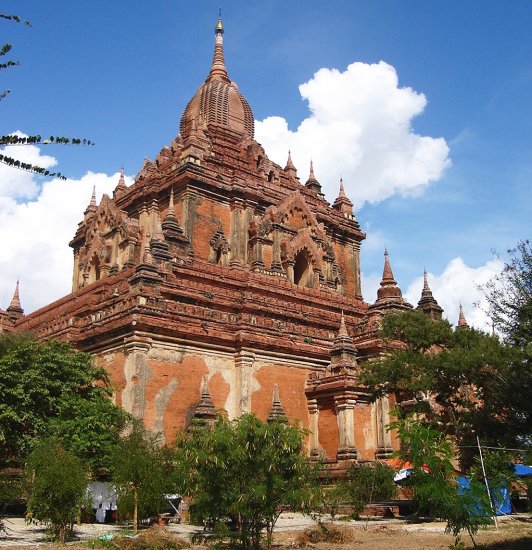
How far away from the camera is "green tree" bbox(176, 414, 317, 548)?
13.6 metres

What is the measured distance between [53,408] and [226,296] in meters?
9.87

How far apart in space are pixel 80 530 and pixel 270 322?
1247 cm

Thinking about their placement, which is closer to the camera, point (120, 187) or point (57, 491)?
point (57, 491)

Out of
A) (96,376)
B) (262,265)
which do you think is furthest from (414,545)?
(262,265)

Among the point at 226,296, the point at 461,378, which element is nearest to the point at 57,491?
the point at 461,378

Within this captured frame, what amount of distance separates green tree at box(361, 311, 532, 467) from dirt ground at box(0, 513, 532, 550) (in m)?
2.54

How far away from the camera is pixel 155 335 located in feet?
81.6

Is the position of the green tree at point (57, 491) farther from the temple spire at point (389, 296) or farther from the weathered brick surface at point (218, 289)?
the temple spire at point (389, 296)

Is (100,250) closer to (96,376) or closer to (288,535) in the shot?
(96,376)

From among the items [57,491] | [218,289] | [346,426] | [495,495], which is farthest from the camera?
[218,289]

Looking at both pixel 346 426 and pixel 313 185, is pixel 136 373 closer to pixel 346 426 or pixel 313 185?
pixel 346 426

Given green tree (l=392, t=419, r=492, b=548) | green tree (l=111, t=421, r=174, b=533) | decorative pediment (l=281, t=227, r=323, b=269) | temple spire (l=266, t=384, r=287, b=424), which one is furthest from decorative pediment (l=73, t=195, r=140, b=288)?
green tree (l=392, t=419, r=492, b=548)

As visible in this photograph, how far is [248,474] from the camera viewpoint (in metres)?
13.9

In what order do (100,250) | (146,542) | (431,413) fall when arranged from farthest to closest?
(100,250) → (431,413) → (146,542)
